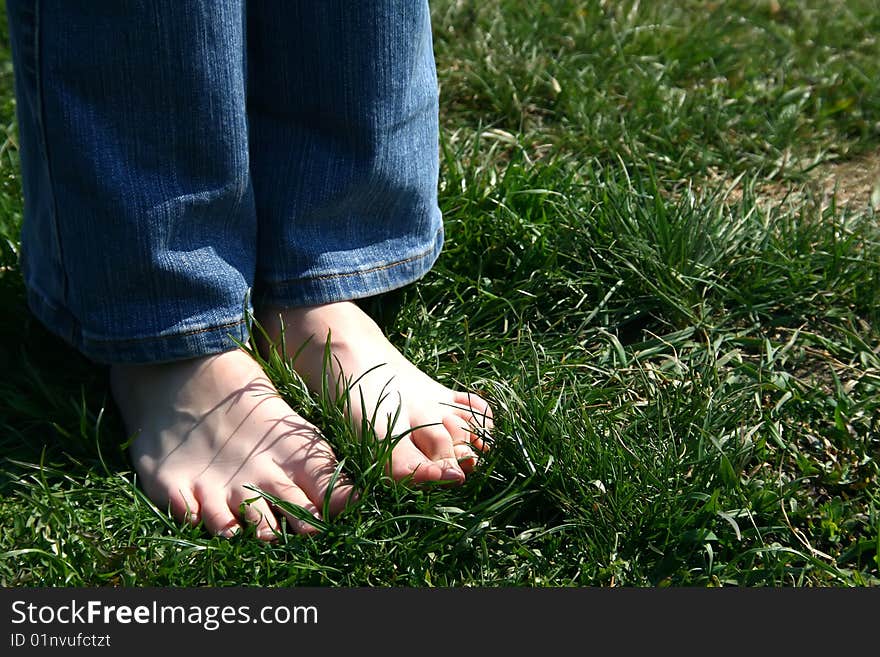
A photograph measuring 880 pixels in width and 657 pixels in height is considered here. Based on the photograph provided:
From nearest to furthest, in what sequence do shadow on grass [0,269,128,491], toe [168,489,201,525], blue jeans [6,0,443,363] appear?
1. blue jeans [6,0,443,363]
2. toe [168,489,201,525]
3. shadow on grass [0,269,128,491]

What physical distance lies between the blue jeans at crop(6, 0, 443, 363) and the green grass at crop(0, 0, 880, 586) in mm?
154

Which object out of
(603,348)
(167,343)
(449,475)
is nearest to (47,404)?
(167,343)

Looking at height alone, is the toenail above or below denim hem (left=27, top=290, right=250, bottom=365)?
below

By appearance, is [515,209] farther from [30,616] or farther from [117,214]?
[30,616]

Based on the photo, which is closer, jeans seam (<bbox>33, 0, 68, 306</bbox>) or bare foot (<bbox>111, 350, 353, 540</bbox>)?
jeans seam (<bbox>33, 0, 68, 306</bbox>)

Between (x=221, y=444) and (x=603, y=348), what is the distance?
0.66 metres

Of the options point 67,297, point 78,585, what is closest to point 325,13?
point 67,297

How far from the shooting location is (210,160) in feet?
4.55

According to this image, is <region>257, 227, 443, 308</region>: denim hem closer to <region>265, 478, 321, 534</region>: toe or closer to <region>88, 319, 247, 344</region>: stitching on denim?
<region>88, 319, 247, 344</region>: stitching on denim

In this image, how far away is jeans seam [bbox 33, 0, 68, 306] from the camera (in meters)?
1.33

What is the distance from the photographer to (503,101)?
2.32 meters

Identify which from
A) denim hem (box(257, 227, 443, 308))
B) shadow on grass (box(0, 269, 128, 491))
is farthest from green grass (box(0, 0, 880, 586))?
denim hem (box(257, 227, 443, 308))

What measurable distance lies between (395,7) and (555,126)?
89 cm

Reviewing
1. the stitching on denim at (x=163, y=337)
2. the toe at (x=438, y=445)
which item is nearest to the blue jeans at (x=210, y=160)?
the stitching on denim at (x=163, y=337)
